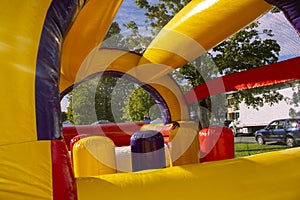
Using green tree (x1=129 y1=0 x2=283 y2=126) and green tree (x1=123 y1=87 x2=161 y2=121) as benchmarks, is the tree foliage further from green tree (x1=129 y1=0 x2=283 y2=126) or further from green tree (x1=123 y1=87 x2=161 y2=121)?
green tree (x1=123 y1=87 x2=161 y2=121)

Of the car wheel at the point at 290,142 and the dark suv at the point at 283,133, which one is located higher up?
the dark suv at the point at 283,133

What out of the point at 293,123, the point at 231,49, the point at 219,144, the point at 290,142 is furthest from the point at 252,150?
the point at 219,144

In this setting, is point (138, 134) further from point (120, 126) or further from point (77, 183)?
point (120, 126)

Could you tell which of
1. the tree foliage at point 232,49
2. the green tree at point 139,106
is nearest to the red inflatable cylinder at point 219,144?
the tree foliage at point 232,49

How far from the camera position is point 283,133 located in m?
8.05

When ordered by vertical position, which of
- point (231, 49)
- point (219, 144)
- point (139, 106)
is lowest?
point (219, 144)

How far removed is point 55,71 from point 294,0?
1261mm

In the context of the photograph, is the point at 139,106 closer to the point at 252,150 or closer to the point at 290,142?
the point at 252,150

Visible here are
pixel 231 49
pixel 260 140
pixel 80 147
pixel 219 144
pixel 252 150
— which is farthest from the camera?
pixel 260 140

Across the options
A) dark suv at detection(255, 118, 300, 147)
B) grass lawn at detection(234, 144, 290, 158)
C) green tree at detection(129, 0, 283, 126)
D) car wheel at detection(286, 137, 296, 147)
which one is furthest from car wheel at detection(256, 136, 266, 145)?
green tree at detection(129, 0, 283, 126)

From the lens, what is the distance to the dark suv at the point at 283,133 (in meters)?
7.72

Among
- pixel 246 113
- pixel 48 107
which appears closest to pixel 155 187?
pixel 48 107

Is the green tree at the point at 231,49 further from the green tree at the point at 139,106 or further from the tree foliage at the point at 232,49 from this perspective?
the green tree at the point at 139,106

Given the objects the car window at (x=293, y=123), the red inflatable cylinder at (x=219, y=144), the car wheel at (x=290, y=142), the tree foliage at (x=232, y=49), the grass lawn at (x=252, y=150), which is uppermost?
the tree foliage at (x=232, y=49)
